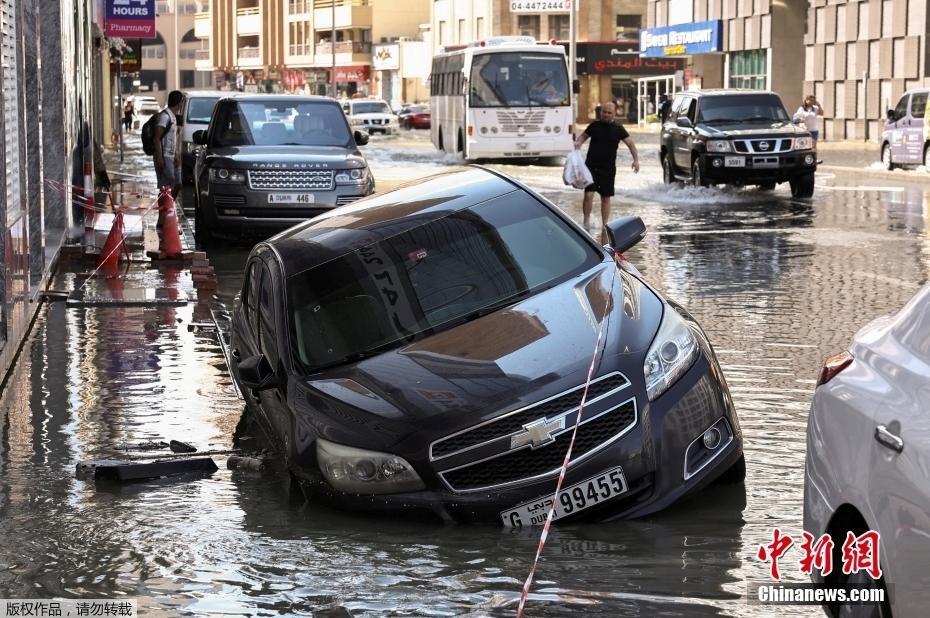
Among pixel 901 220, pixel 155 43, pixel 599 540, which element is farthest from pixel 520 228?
pixel 155 43

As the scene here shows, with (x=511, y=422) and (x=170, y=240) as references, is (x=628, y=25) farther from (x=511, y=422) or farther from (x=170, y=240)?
(x=511, y=422)

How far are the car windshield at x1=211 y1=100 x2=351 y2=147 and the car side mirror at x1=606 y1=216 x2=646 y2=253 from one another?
12.1 metres

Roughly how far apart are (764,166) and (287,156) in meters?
11.4

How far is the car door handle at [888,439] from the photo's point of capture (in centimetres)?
427

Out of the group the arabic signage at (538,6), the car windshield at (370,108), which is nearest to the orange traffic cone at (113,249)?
the car windshield at (370,108)

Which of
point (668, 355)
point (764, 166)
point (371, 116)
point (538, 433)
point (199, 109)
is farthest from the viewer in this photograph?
point (371, 116)

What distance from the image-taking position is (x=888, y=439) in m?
4.35

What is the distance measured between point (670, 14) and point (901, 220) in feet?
190

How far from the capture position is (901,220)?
78.5ft

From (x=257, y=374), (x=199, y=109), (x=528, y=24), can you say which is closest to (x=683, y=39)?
(x=528, y=24)

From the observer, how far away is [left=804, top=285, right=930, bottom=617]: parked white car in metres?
4.15

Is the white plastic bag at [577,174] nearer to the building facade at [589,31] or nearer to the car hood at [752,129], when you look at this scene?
the car hood at [752,129]

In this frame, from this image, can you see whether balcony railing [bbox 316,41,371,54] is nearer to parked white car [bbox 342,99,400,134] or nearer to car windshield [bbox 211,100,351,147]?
parked white car [bbox 342,99,400,134]

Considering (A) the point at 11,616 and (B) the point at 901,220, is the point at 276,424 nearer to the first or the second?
(A) the point at 11,616
